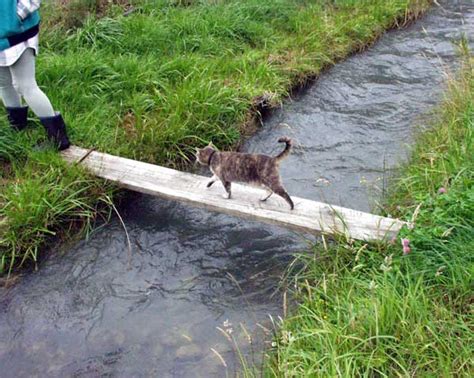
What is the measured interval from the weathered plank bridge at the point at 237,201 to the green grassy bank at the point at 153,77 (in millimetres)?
260

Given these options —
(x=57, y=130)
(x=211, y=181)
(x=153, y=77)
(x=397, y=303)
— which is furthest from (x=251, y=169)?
(x=153, y=77)

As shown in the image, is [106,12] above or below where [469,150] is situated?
above

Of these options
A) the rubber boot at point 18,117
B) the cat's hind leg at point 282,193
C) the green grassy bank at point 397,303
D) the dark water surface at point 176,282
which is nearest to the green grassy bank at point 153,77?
the rubber boot at point 18,117

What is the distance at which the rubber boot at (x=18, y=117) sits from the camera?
5.84 metres

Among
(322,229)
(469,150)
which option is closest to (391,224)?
(322,229)

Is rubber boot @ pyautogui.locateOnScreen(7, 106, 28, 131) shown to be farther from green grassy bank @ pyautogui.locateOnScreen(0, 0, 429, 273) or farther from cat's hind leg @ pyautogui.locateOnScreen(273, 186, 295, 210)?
cat's hind leg @ pyautogui.locateOnScreen(273, 186, 295, 210)

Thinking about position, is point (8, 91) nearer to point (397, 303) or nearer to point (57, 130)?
point (57, 130)

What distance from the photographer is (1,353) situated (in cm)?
416

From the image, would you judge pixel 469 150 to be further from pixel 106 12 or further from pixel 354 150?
pixel 106 12

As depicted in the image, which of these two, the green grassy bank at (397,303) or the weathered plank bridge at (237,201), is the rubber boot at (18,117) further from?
the green grassy bank at (397,303)

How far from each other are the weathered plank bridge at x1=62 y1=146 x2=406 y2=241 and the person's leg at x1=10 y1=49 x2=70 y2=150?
199 mm

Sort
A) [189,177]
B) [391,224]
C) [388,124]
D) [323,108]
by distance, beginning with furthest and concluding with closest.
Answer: [323,108], [388,124], [189,177], [391,224]

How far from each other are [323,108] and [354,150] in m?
1.37

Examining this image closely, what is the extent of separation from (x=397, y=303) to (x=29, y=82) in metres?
3.84
